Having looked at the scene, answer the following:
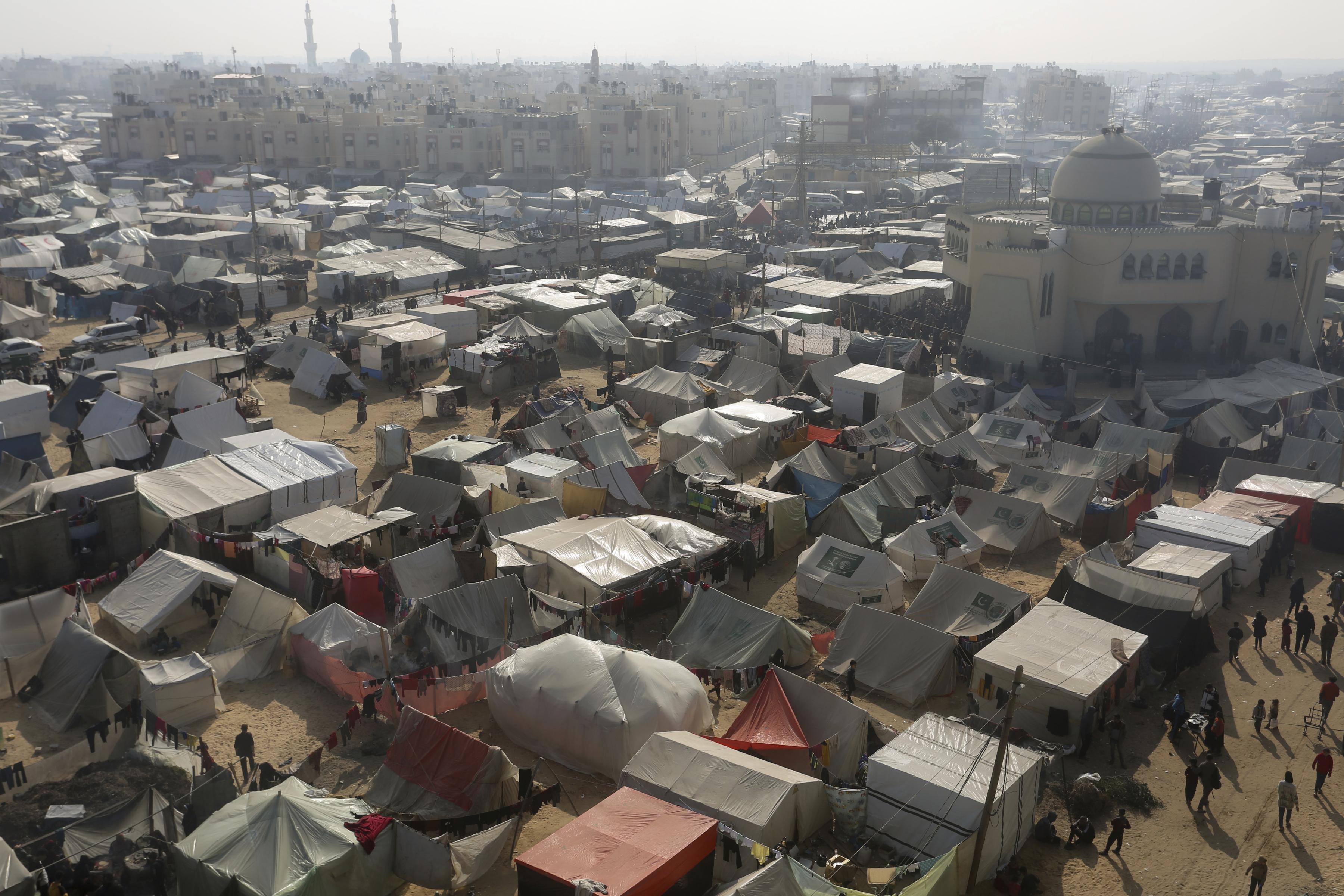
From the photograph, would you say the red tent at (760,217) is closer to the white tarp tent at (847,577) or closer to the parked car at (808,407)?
the parked car at (808,407)

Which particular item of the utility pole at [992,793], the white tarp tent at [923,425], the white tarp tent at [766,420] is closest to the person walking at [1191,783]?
the utility pole at [992,793]

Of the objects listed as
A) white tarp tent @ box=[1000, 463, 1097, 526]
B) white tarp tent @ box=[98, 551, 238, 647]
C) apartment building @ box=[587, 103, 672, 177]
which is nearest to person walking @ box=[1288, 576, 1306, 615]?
white tarp tent @ box=[1000, 463, 1097, 526]

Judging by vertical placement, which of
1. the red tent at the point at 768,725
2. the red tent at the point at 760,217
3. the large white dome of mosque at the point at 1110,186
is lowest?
the red tent at the point at 768,725

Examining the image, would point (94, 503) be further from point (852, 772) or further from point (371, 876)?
point (852, 772)

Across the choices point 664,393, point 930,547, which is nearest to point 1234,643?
point 930,547

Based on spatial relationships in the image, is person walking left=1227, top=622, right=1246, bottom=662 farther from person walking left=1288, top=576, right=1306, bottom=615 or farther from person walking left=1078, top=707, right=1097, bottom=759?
person walking left=1078, top=707, right=1097, bottom=759
